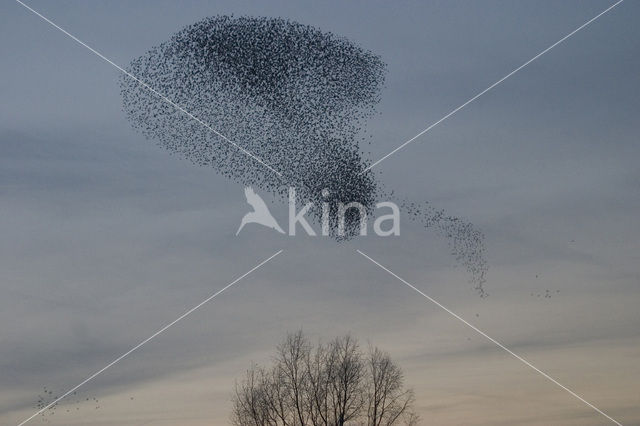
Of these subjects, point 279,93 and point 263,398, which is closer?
point 279,93

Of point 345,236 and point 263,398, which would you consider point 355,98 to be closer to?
point 345,236

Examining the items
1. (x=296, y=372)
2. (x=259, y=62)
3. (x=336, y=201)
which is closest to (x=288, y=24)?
(x=259, y=62)

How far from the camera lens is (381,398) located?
57.1m

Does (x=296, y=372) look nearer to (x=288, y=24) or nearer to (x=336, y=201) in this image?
(x=336, y=201)

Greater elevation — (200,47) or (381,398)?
(200,47)

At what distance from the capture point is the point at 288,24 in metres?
47.0

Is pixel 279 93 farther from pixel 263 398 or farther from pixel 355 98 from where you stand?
pixel 263 398

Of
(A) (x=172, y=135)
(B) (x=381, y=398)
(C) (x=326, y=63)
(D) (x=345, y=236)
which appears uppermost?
(C) (x=326, y=63)

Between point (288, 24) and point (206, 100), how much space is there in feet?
18.2

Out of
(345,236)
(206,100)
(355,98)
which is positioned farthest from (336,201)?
(206,100)

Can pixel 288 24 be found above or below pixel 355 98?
above

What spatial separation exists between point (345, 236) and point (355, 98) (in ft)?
22.4

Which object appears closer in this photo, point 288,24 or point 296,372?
point 288,24

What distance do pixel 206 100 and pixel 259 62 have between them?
3.29m
